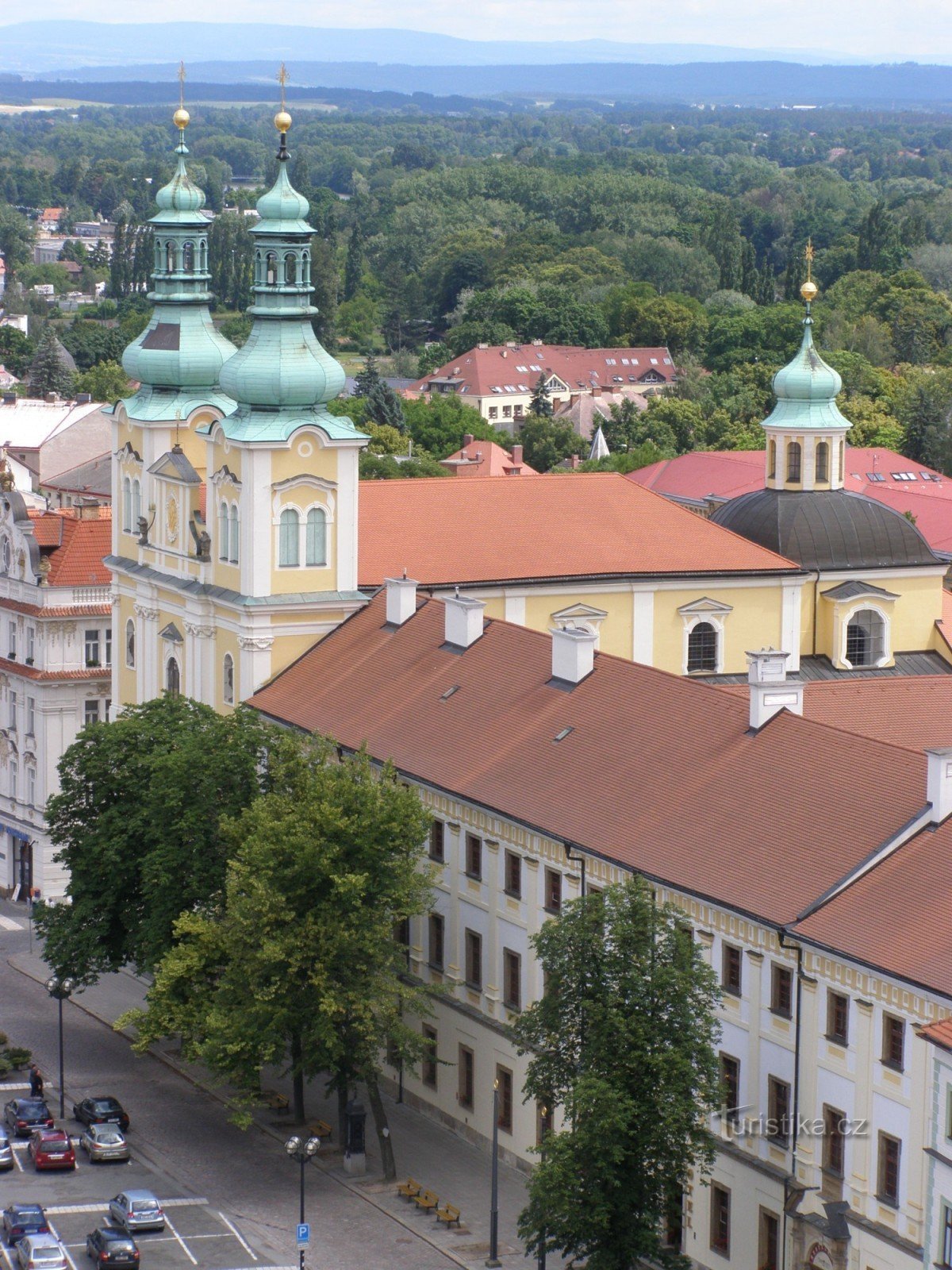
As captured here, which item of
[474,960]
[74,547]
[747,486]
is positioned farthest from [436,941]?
[747,486]

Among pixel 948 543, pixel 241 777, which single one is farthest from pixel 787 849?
pixel 948 543

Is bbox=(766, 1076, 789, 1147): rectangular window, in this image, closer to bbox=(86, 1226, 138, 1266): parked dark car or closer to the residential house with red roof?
bbox=(86, 1226, 138, 1266): parked dark car

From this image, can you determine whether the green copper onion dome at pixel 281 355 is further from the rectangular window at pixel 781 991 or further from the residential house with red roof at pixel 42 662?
the rectangular window at pixel 781 991

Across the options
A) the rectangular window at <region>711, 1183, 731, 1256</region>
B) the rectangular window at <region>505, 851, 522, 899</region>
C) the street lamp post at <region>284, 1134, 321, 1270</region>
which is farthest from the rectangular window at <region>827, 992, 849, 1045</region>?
the rectangular window at <region>505, 851, 522, 899</region>

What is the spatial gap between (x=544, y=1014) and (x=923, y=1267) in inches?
351

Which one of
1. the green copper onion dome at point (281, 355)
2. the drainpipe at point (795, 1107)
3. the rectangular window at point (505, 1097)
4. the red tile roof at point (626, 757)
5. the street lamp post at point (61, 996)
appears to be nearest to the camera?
the drainpipe at point (795, 1107)

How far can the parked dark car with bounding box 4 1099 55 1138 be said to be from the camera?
65875 mm

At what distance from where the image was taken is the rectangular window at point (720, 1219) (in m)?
55.5

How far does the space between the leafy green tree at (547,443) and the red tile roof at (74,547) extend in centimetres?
8920

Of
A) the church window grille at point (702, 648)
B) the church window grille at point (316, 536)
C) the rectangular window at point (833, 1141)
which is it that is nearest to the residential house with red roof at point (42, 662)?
the church window grille at point (316, 536)

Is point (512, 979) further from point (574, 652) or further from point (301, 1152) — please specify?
point (301, 1152)

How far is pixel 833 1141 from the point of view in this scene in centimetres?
5253

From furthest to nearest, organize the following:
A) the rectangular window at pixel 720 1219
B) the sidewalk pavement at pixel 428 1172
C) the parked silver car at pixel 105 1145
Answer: the parked silver car at pixel 105 1145, the sidewalk pavement at pixel 428 1172, the rectangular window at pixel 720 1219

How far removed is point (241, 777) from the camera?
223 ft
